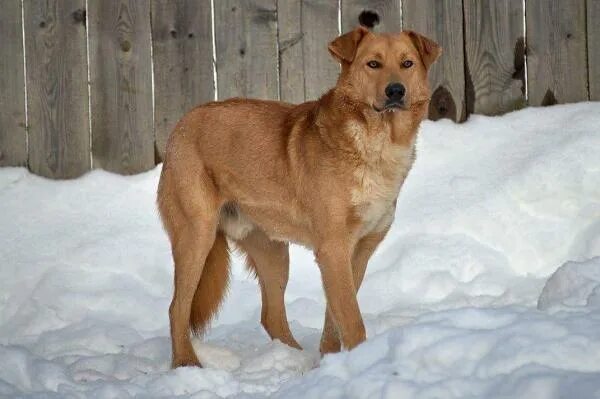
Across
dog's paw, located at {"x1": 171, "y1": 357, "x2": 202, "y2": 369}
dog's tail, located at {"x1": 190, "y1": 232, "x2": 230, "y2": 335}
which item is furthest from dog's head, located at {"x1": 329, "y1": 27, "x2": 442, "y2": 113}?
dog's paw, located at {"x1": 171, "y1": 357, "x2": 202, "y2": 369}

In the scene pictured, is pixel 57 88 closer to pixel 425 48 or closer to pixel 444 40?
pixel 444 40

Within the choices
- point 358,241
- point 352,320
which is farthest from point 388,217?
point 352,320

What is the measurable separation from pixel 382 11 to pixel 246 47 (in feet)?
3.12

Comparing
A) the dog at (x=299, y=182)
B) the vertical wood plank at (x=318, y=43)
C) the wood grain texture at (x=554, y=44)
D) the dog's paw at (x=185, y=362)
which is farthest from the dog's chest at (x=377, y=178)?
the wood grain texture at (x=554, y=44)

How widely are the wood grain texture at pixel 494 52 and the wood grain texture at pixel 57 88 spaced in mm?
2634

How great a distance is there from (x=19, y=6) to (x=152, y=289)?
2.28 m

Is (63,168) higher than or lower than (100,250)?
higher

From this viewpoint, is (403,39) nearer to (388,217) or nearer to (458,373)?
(388,217)

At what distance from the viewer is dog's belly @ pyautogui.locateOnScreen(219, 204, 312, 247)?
4.95 m

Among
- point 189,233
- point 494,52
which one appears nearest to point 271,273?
point 189,233

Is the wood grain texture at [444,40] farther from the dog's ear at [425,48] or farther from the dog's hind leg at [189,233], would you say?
the dog's hind leg at [189,233]

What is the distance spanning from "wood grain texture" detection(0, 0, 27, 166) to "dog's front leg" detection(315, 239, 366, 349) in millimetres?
3103

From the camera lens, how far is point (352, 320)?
4.57 meters

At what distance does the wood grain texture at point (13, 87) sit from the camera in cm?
691
